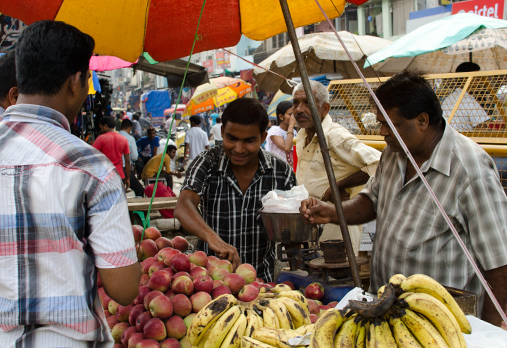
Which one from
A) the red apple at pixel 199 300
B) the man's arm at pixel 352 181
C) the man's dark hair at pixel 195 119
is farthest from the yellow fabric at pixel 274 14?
the man's dark hair at pixel 195 119

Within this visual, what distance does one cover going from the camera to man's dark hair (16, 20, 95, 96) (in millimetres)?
1145

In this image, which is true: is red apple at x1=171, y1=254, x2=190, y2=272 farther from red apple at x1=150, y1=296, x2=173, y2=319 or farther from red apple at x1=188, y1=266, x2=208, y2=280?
red apple at x1=150, y1=296, x2=173, y2=319

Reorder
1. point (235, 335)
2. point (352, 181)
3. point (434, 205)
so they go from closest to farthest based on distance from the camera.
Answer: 1. point (235, 335)
2. point (434, 205)
3. point (352, 181)

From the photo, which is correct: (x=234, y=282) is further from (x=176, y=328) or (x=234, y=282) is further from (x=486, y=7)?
(x=486, y=7)

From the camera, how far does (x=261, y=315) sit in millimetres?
1461

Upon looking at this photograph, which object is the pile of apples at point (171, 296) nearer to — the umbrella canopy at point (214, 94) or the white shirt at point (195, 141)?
the white shirt at point (195, 141)

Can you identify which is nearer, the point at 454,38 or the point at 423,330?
the point at 423,330

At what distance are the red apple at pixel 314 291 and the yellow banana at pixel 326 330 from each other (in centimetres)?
114

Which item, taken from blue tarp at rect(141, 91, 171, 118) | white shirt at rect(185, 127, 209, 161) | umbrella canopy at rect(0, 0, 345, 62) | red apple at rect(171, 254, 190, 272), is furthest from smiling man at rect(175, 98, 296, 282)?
blue tarp at rect(141, 91, 171, 118)

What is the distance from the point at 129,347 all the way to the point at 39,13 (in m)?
1.84

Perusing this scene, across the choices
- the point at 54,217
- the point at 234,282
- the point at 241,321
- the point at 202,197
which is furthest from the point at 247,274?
the point at 54,217

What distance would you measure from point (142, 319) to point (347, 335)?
949 mm

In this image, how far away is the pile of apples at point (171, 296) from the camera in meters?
1.59

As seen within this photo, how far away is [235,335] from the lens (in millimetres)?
1321
